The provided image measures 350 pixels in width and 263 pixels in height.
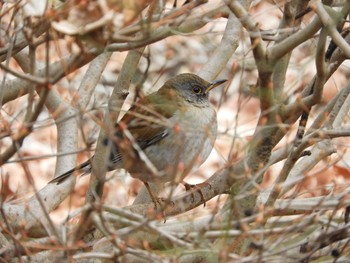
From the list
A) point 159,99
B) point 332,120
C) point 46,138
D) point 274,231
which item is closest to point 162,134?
point 159,99

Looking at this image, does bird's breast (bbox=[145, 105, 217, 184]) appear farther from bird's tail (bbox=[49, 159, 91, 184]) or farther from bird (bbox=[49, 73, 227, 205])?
bird's tail (bbox=[49, 159, 91, 184])

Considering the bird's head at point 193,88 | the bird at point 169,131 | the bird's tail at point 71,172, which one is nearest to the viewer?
the bird at point 169,131

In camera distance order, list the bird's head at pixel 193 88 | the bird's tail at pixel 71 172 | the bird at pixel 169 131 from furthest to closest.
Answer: the bird's head at pixel 193 88
the bird's tail at pixel 71 172
the bird at pixel 169 131

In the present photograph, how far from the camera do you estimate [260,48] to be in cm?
492

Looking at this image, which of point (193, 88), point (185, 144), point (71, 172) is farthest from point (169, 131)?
point (71, 172)

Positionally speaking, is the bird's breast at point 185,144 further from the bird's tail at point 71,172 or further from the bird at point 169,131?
the bird's tail at point 71,172

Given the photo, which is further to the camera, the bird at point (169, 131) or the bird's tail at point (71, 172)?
the bird's tail at point (71, 172)

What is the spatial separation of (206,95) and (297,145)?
235 cm

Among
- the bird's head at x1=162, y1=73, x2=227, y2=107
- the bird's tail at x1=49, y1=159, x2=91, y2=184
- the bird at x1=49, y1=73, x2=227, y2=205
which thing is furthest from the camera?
the bird's head at x1=162, y1=73, x2=227, y2=107

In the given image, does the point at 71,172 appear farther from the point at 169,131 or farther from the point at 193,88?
the point at 193,88

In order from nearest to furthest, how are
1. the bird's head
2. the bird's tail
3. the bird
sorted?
the bird
the bird's tail
the bird's head

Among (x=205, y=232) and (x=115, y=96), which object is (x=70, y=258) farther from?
(x=115, y=96)

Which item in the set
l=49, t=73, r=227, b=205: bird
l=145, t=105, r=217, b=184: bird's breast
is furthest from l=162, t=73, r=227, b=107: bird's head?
l=145, t=105, r=217, b=184: bird's breast

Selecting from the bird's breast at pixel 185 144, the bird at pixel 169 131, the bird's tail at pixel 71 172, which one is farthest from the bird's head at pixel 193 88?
the bird's tail at pixel 71 172
